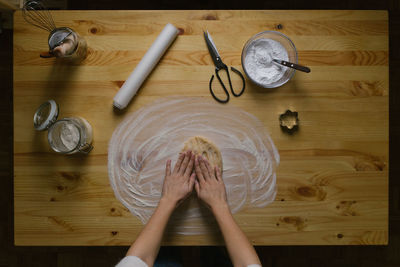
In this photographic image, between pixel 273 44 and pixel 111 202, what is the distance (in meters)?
0.63

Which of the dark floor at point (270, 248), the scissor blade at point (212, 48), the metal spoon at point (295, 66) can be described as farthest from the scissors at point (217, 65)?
the dark floor at point (270, 248)

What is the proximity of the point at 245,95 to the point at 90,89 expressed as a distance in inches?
17.2

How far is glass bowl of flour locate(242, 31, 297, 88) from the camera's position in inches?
29.3

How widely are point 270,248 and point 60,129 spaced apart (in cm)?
99

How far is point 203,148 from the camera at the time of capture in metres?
0.77

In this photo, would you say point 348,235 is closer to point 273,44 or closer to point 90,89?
point 273,44

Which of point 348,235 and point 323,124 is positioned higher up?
point 323,124

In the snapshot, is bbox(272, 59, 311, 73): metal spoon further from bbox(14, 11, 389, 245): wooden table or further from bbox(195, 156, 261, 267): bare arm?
bbox(195, 156, 261, 267): bare arm

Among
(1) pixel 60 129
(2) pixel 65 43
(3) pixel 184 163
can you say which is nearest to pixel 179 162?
(3) pixel 184 163

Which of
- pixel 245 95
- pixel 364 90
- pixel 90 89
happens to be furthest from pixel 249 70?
pixel 90 89

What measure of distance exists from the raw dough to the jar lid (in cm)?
35

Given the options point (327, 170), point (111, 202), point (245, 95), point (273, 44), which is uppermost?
point (273, 44)

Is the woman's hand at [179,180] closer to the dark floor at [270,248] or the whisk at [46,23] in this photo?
the whisk at [46,23]

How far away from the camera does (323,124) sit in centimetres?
77
